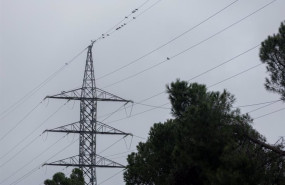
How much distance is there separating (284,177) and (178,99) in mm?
5558

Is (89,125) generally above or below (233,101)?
above

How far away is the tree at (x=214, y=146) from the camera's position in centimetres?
2036

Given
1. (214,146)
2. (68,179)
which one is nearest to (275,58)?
(214,146)

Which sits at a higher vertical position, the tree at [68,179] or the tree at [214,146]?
the tree at [68,179]

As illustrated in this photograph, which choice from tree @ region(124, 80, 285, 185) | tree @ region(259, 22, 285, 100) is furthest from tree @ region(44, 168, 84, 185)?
tree @ region(259, 22, 285, 100)

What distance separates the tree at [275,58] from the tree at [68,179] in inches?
1122

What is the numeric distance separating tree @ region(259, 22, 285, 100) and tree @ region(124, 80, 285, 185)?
1.90 meters

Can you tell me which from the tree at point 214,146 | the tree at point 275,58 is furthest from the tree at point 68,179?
the tree at point 275,58

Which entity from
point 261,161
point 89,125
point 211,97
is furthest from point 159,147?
point 89,125

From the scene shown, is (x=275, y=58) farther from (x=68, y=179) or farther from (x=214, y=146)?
(x=68, y=179)

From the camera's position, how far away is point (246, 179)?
66.0 feet

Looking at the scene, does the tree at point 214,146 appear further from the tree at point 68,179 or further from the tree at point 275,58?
the tree at point 68,179

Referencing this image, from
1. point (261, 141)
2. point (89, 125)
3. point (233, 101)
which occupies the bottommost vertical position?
point (261, 141)

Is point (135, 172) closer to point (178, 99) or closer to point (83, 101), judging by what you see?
point (178, 99)
